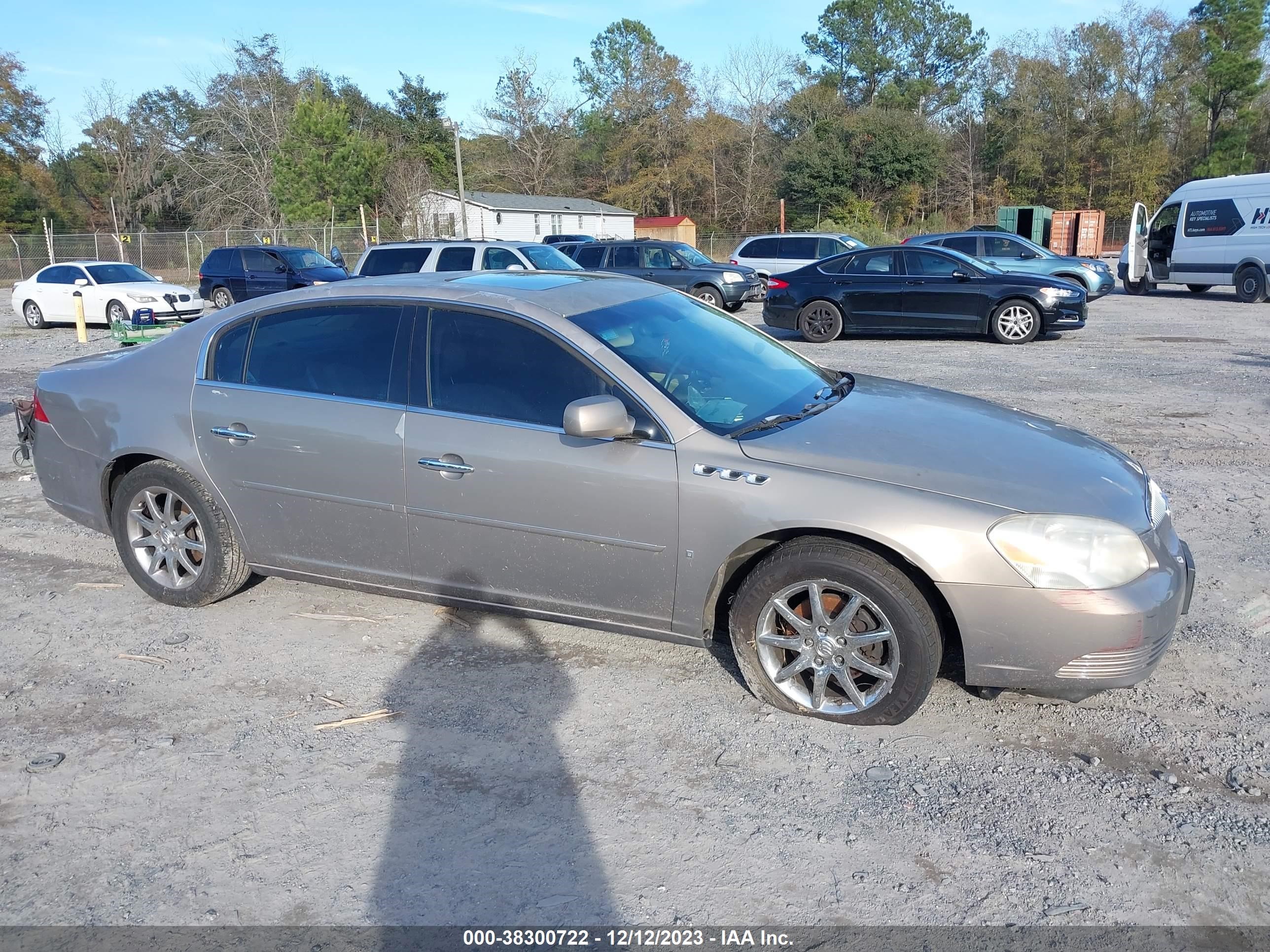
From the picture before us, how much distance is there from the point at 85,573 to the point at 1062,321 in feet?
43.6

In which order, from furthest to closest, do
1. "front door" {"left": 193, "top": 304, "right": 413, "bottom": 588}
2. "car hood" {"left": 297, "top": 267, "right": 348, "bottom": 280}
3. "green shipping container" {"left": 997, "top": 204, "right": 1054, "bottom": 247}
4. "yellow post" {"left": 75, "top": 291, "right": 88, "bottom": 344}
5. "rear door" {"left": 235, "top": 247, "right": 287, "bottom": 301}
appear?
"green shipping container" {"left": 997, "top": 204, "right": 1054, "bottom": 247}
"car hood" {"left": 297, "top": 267, "right": 348, "bottom": 280}
"rear door" {"left": 235, "top": 247, "right": 287, "bottom": 301}
"yellow post" {"left": 75, "top": 291, "right": 88, "bottom": 344}
"front door" {"left": 193, "top": 304, "right": 413, "bottom": 588}

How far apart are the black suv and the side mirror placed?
16.3 metres

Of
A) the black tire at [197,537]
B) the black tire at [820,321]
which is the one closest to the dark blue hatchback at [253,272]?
the black tire at [820,321]

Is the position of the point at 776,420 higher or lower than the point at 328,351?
lower

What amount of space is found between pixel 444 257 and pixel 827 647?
1398 cm

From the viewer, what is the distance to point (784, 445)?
384 centimetres

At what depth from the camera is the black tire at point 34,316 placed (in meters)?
21.1

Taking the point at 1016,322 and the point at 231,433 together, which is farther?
the point at 1016,322

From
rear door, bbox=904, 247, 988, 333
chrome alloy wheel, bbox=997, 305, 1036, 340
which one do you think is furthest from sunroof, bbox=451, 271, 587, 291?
chrome alloy wheel, bbox=997, 305, 1036, 340

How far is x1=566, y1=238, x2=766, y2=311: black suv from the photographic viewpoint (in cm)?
2044

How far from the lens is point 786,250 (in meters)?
24.6

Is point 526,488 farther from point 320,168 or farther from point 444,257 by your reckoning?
point 320,168

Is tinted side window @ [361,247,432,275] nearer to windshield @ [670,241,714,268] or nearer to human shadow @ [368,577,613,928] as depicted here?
windshield @ [670,241,714,268]

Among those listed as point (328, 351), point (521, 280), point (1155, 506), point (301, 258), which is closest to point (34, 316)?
point (301, 258)
